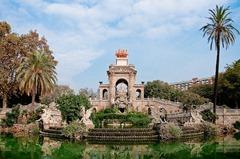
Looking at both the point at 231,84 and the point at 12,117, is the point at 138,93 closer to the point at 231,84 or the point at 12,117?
the point at 231,84

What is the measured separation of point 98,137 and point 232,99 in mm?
39478

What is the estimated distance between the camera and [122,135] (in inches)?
1426

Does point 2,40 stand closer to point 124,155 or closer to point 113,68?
point 113,68

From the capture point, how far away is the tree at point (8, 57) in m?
56.7

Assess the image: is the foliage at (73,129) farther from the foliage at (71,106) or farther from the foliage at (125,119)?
the foliage at (125,119)

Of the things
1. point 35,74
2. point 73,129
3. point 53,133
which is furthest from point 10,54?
point 73,129

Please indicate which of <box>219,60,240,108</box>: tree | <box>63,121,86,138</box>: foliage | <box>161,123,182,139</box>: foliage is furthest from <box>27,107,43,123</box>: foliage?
<box>219,60,240,108</box>: tree

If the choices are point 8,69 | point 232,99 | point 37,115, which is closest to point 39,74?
point 37,115

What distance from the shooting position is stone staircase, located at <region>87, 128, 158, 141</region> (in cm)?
3603

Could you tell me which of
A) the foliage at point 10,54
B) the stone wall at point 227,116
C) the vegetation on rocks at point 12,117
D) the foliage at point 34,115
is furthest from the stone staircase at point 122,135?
the foliage at point 10,54

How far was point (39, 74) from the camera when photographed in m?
49.5

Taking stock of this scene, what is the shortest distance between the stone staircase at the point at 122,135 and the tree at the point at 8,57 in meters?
24.2

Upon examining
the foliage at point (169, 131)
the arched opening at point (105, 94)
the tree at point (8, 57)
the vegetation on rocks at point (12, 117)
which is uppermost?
the tree at point (8, 57)

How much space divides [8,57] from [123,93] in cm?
2044
